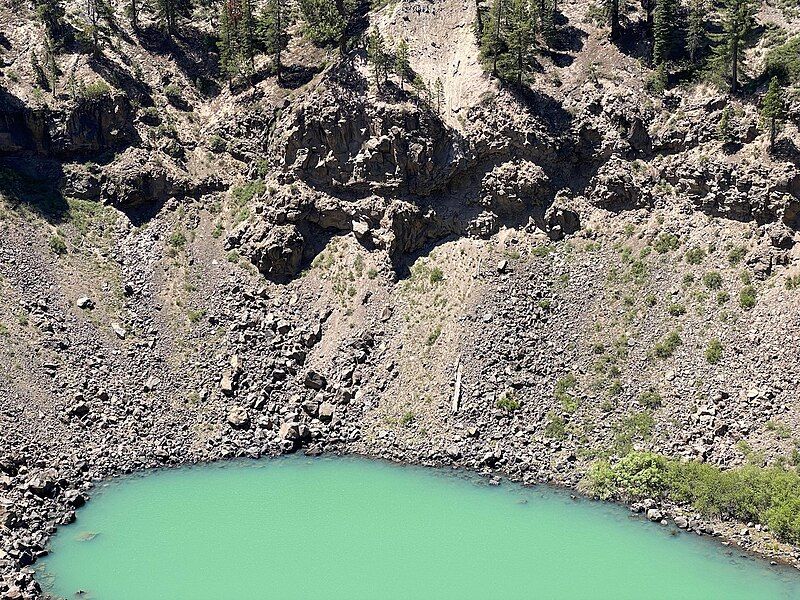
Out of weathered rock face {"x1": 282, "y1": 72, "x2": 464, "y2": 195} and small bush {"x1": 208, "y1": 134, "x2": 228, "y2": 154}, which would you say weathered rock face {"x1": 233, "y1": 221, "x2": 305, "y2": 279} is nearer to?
weathered rock face {"x1": 282, "y1": 72, "x2": 464, "y2": 195}

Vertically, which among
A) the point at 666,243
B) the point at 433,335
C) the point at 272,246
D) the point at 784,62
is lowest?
the point at 433,335

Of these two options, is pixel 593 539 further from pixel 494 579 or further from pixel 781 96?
pixel 781 96

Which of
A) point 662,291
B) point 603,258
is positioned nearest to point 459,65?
point 603,258

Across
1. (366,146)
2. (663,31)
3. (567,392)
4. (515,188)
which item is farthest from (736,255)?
(366,146)

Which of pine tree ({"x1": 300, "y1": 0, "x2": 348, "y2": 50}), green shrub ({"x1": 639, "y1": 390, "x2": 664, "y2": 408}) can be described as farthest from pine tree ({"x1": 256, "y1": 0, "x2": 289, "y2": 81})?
green shrub ({"x1": 639, "y1": 390, "x2": 664, "y2": 408})

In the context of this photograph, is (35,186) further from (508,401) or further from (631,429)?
(631,429)

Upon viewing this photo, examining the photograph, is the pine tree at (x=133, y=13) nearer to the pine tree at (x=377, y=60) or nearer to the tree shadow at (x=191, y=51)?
the tree shadow at (x=191, y=51)
